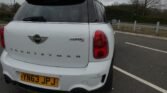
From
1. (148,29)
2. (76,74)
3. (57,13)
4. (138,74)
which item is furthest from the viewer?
(148,29)

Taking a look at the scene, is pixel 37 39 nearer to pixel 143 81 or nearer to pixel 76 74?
pixel 76 74

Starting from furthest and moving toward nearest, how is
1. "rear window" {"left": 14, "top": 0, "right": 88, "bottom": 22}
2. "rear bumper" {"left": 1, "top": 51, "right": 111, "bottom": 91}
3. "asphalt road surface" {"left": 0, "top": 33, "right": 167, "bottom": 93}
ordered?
1. "asphalt road surface" {"left": 0, "top": 33, "right": 167, "bottom": 93}
2. "rear window" {"left": 14, "top": 0, "right": 88, "bottom": 22}
3. "rear bumper" {"left": 1, "top": 51, "right": 111, "bottom": 91}

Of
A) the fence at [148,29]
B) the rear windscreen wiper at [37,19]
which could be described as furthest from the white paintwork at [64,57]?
the fence at [148,29]

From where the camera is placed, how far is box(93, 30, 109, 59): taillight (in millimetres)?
3031

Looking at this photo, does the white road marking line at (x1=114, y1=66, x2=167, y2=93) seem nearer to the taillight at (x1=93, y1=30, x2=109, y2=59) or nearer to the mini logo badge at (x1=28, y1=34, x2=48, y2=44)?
the taillight at (x1=93, y1=30, x2=109, y2=59)

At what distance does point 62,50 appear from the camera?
119 inches

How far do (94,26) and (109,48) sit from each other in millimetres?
375

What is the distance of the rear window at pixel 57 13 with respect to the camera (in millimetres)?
3204

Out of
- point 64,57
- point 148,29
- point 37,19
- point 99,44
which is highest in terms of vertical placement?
point 37,19

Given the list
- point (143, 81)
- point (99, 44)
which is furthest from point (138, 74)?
point (99, 44)

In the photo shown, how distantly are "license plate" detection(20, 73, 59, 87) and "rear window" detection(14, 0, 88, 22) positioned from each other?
0.79 m

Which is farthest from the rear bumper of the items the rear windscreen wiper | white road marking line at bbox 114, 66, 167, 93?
white road marking line at bbox 114, 66, 167, 93

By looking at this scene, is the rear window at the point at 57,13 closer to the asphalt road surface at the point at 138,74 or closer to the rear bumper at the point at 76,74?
the rear bumper at the point at 76,74

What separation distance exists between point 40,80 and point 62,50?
0.48m
